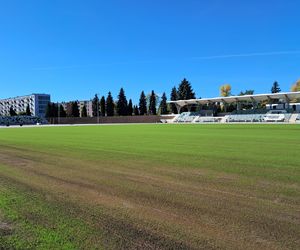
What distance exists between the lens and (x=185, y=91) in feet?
383

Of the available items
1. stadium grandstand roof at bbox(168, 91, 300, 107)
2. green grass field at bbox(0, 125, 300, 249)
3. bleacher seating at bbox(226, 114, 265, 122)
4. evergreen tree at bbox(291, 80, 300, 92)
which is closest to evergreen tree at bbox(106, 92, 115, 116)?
stadium grandstand roof at bbox(168, 91, 300, 107)

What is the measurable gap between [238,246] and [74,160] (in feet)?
29.1

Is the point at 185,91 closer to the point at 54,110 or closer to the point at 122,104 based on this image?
the point at 122,104

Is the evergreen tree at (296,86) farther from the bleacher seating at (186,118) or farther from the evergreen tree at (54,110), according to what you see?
the evergreen tree at (54,110)

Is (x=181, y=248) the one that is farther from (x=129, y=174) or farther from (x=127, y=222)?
(x=129, y=174)

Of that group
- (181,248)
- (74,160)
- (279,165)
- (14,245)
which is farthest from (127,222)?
(74,160)

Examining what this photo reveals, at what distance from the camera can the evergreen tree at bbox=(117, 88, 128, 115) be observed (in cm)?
12488

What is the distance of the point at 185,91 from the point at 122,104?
2349 cm

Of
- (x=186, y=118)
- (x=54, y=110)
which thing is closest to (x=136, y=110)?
(x=54, y=110)

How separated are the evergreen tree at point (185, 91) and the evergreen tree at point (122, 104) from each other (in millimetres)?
19882

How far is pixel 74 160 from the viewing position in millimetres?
12258

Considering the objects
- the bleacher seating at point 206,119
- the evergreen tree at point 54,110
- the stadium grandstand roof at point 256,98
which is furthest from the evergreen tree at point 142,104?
the bleacher seating at point 206,119

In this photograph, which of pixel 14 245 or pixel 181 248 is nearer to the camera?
pixel 181 248

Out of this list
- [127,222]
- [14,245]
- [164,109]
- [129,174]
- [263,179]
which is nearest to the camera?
[14,245]
